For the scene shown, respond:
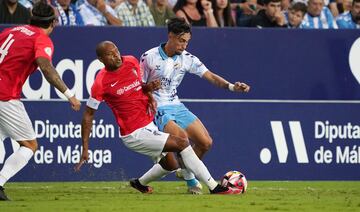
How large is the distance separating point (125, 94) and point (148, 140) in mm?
677

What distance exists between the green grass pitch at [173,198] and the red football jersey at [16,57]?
1.40 metres

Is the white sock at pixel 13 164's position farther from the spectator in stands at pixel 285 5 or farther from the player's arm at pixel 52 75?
the spectator in stands at pixel 285 5

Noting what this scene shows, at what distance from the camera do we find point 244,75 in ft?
60.2

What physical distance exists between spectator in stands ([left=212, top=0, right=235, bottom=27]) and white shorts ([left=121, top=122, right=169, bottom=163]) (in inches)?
234

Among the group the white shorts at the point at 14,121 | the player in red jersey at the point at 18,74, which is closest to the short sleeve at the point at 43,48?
the player in red jersey at the point at 18,74

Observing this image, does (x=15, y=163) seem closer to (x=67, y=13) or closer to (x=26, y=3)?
(x=67, y=13)

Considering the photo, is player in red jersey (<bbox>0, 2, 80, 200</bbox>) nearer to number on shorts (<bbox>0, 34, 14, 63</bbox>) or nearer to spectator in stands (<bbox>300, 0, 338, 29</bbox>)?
number on shorts (<bbox>0, 34, 14, 63</bbox>)

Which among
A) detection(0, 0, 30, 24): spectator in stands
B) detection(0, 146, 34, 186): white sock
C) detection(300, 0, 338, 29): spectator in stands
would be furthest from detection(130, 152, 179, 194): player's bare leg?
detection(300, 0, 338, 29): spectator in stands

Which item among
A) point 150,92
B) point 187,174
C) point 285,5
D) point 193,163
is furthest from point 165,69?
point 285,5

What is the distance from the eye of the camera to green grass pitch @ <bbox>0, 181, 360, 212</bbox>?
→ 12.5 metres

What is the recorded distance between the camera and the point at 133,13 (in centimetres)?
1923

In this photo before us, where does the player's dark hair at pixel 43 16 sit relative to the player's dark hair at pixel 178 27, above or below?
above

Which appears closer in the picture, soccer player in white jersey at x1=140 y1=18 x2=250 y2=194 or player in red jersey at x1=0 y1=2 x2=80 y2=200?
player in red jersey at x1=0 y1=2 x2=80 y2=200

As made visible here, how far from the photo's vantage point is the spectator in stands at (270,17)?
19766 millimetres
